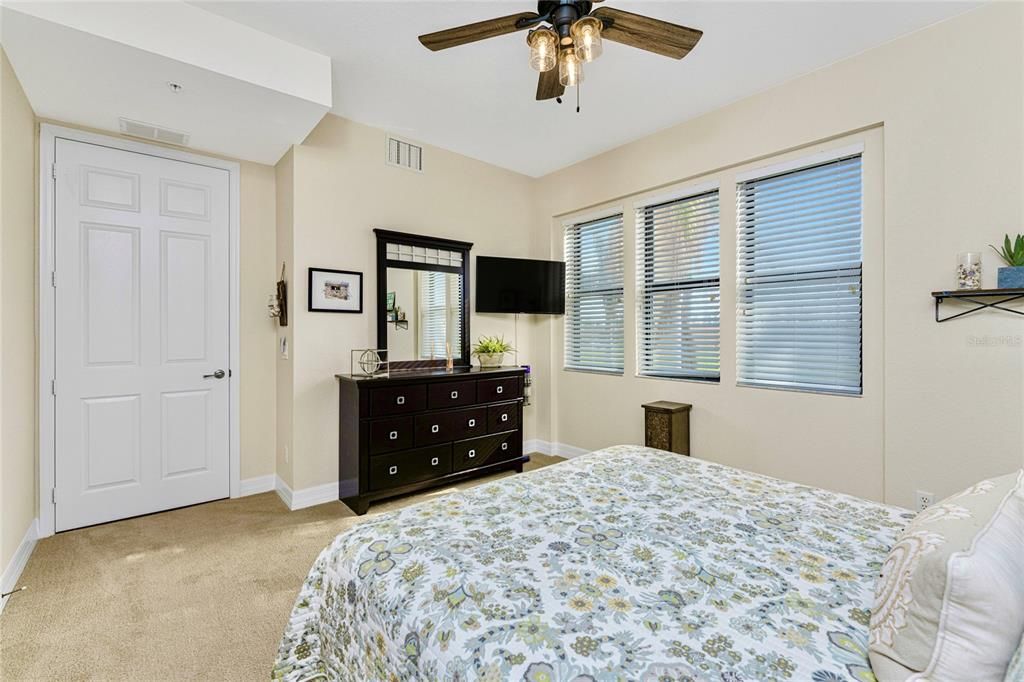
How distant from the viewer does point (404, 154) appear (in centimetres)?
388

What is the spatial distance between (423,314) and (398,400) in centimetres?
95

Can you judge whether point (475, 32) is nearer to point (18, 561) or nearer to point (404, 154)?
point (404, 154)

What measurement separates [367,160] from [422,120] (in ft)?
1.82

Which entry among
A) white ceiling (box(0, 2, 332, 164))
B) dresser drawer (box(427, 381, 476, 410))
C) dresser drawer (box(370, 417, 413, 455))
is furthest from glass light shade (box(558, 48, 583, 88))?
dresser drawer (box(370, 417, 413, 455))

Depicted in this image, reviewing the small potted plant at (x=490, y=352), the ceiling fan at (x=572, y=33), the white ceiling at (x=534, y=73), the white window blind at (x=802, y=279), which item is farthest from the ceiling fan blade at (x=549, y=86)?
the small potted plant at (x=490, y=352)

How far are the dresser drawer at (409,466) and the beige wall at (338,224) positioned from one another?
1.66ft

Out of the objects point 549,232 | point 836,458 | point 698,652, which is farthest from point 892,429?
point 549,232

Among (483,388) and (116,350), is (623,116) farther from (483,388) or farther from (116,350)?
(116,350)

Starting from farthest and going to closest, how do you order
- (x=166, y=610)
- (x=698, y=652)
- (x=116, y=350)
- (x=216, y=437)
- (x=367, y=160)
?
(x=367, y=160)
(x=216, y=437)
(x=116, y=350)
(x=166, y=610)
(x=698, y=652)

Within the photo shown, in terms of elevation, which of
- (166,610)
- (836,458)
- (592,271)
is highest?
(592,271)

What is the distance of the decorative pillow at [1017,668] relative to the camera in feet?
2.27

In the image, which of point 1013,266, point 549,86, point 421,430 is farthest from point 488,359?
point 1013,266

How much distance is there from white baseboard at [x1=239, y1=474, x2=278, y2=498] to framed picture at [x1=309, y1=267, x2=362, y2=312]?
1462mm

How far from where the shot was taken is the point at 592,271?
4.45 m
